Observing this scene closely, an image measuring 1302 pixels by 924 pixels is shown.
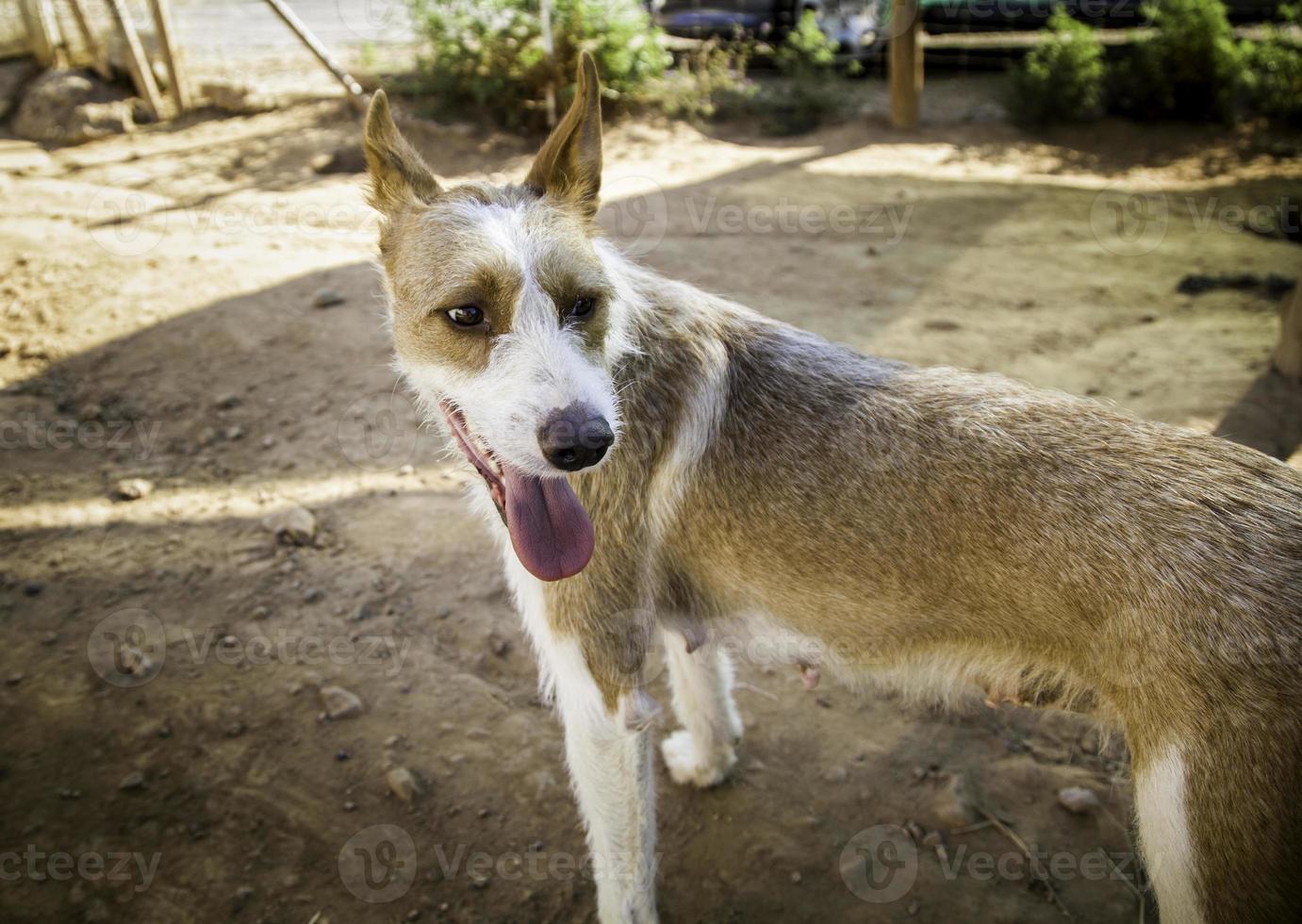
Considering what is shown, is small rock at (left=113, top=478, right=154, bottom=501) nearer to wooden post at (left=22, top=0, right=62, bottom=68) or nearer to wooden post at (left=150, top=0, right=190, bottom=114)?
wooden post at (left=150, top=0, right=190, bottom=114)

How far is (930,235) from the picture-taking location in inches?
359

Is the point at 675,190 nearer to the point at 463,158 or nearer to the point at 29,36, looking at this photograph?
the point at 463,158

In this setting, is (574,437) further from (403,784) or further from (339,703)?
(339,703)

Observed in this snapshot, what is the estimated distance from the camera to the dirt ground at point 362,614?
3.39 metres

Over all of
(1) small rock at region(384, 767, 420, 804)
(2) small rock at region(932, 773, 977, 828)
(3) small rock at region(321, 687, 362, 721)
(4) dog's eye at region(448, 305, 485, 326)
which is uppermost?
(4) dog's eye at region(448, 305, 485, 326)

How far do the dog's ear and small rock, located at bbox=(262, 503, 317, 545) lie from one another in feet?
8.74

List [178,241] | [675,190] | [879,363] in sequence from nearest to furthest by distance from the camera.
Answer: [879,363]
[178,241]
[675,190]

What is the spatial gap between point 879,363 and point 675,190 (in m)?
7.48

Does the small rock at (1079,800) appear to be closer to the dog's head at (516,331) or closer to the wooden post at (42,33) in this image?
the dog's head at (516,331)

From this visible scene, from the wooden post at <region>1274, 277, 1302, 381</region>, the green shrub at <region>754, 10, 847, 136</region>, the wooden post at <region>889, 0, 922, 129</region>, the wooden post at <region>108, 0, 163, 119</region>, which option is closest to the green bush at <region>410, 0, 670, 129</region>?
the green shrub at <region>754, 10, 847, 136</region>

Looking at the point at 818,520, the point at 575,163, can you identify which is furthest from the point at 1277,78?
the point at 818,520

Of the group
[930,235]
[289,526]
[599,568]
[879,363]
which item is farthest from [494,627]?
[930,235]

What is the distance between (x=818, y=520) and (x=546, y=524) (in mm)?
918

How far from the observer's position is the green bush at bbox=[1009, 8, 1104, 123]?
11.9 metres
